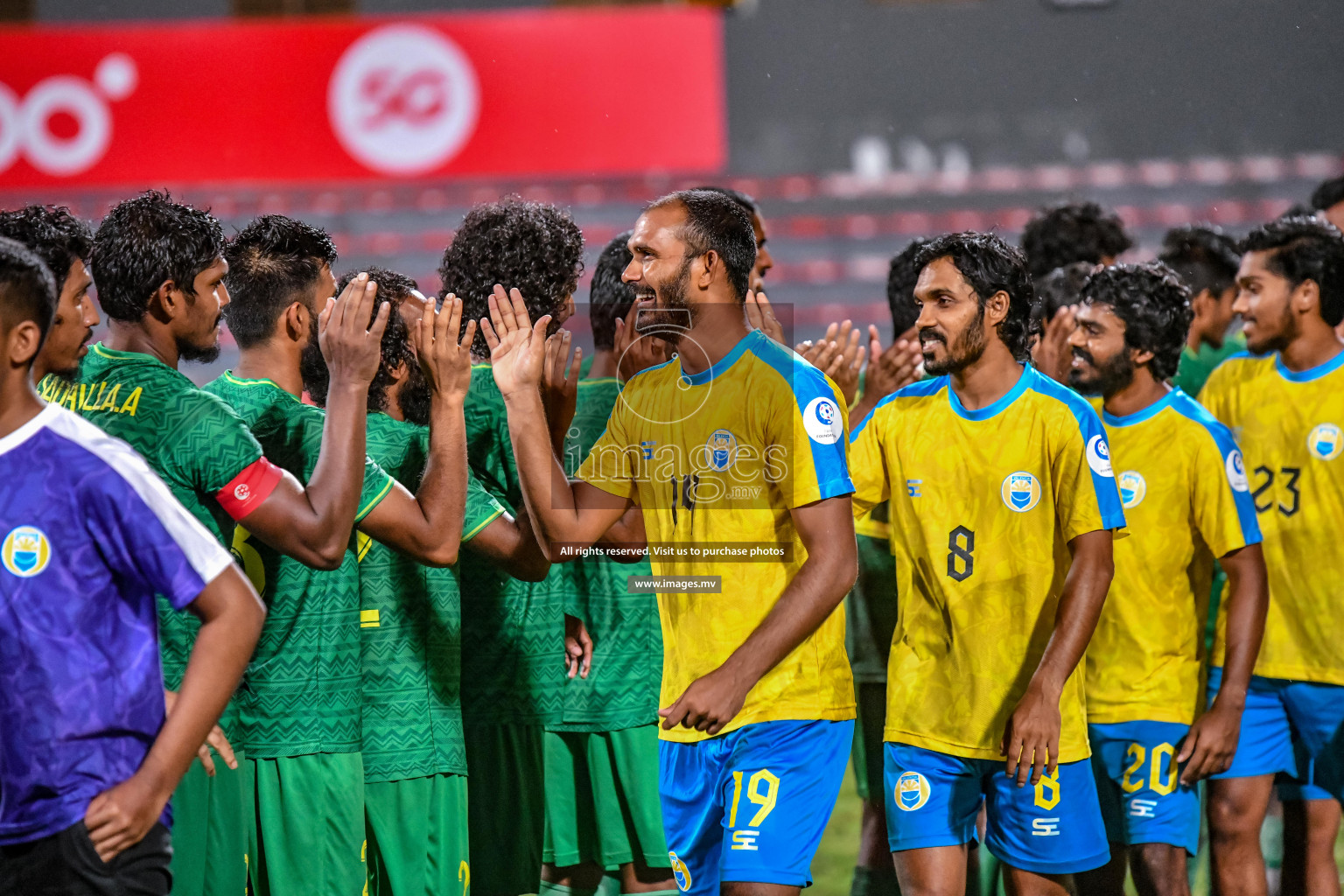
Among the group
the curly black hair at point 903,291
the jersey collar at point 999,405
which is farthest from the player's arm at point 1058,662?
the curly black hair at point 903,291

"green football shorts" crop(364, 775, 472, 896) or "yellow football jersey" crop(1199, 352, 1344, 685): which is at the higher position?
"yellow football jersey" crop(1199, 352, 1344, 685)

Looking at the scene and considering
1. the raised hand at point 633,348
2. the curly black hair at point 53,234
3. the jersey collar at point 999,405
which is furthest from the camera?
the raised hand at point 633,348

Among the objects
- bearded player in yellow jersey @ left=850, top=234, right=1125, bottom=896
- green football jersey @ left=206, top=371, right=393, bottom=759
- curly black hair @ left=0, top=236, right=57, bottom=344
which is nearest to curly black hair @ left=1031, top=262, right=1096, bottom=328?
bearded player in yellow jersey @ left=850, top=234, right=1125, bottom=896

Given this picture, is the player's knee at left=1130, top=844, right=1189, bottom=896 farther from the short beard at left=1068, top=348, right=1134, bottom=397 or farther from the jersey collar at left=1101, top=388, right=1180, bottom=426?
the short beard at left=1068, top=348, right=1134, bottom=397

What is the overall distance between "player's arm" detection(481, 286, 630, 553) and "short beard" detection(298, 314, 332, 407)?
0.54 m

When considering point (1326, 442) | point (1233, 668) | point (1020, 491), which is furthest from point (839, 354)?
point (1326, 442)

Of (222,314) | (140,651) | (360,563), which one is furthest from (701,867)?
(222,314)

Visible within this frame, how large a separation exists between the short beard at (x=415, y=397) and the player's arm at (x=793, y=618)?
4.00ft

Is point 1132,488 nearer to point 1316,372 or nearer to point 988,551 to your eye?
point 988,551

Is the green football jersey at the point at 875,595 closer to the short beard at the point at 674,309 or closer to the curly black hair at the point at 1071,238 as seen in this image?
the short beard at the point at 674,309

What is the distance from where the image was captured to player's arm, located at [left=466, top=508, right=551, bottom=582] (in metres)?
3.67

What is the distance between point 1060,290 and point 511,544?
2.28 m

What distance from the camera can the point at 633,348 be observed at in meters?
3.97

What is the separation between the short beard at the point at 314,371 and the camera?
12.3ft
